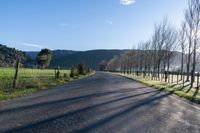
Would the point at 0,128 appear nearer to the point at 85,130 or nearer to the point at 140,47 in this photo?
the point at 85,130

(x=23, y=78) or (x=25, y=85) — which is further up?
(x=25, y=85)

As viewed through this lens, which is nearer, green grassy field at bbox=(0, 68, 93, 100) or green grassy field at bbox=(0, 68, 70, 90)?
green grassy field at bbox=(0, 68, 93, 100)

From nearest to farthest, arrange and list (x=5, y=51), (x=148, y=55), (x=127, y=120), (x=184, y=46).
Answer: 1. (x=127, y=120)
2. (x=184, y=46)
3. (x=148, y=55)
4. (x=5, y=51)

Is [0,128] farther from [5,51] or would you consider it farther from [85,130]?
[5,51]

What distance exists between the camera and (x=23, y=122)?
7.80m

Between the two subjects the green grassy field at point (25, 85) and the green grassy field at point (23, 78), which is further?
the green grassy field at point (23, 78)

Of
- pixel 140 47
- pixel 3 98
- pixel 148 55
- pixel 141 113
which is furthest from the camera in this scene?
pixel 140 47

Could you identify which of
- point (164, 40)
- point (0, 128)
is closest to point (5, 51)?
point (164, 40)

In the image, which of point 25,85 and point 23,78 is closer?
point 25,85

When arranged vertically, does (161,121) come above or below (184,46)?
below

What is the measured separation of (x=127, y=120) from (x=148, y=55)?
2521 inches

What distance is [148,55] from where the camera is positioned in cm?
7188

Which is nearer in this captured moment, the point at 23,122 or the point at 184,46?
the point at 23,122

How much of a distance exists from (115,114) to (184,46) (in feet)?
144
